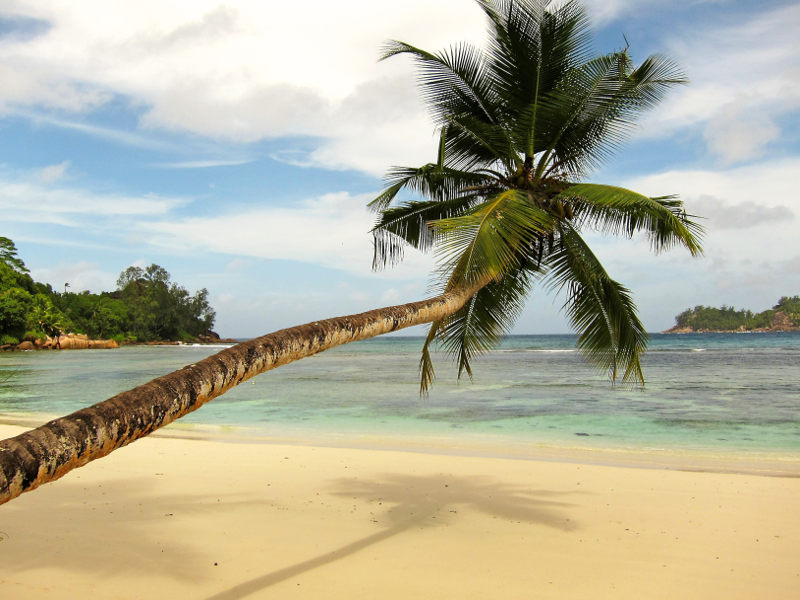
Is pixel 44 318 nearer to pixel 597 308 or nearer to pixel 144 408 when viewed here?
pixel 597 308

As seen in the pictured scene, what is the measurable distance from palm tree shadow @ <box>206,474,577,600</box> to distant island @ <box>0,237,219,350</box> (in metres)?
57.0

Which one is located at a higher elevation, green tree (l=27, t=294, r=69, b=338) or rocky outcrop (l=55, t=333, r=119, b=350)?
green tree (l=27, t=294, r=69, b=338)

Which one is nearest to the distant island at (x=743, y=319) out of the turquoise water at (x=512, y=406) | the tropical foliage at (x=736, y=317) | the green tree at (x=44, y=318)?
the tropical foliage at (x=736, y=317)

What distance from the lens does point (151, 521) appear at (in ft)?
19.7

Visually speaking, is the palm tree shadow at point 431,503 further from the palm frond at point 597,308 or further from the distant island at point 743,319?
the distant island at point 743,319

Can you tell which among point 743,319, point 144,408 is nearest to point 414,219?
point 144,408

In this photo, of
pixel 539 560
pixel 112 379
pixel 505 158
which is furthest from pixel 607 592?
pixel 112 379

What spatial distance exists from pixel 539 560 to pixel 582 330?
3173 mm

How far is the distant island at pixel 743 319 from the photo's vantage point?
3547 inches

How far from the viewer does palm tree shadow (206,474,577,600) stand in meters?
5.59

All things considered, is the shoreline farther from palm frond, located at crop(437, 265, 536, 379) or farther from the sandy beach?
palm frond, located at crop(437, 265, 536, 379)

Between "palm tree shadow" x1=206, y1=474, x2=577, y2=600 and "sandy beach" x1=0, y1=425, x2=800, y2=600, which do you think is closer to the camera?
"sandy beach" x1=0, y1=425, x2=800, y2=600

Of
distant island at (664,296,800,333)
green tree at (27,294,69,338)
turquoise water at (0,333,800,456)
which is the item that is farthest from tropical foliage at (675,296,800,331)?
green tree at (27,294,69,338)

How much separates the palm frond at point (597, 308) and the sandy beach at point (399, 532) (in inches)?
67.3
